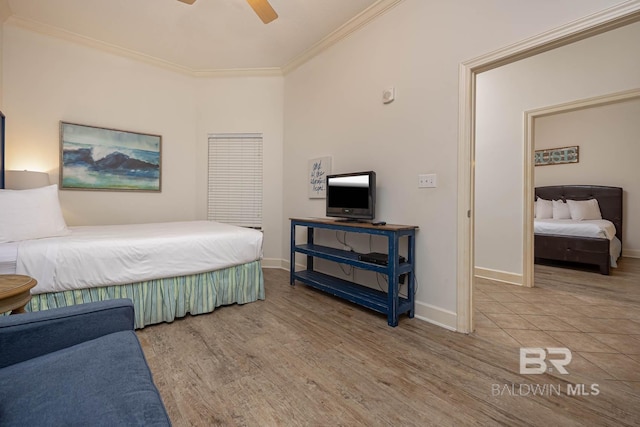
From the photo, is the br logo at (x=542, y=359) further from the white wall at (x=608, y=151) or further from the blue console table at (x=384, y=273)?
the white wall at (x=608, y=151)

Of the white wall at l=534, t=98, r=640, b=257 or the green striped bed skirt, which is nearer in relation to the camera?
the green striped bed skirt

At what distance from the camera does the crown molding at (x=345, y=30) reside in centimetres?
269

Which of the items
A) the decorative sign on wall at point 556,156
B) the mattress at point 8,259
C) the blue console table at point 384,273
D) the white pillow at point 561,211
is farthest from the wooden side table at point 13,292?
the decorative sign on wall at point 556,156

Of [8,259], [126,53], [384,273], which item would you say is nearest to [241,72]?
[126,53]

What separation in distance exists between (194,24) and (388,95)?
2352 mm

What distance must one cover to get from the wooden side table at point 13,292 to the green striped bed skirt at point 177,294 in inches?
21.9

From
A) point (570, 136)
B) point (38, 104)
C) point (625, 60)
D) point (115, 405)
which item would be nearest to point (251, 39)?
point (38, 104)

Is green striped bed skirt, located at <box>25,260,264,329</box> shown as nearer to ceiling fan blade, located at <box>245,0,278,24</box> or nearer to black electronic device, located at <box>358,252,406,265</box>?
black electronic device, located at <box>358,252,406,265</box>

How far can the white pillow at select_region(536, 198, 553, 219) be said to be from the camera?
515 centimetres

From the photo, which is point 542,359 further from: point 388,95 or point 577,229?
point 577,229

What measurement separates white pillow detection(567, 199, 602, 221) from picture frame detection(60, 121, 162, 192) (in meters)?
6.87

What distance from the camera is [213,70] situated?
417 centimetres

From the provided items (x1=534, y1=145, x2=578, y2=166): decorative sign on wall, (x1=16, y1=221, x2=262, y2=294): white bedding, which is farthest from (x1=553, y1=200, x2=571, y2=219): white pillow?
(x1=16, y1=221, x2=262, y2=294): white bedding

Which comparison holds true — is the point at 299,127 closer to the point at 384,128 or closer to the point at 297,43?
the point at 297,43
